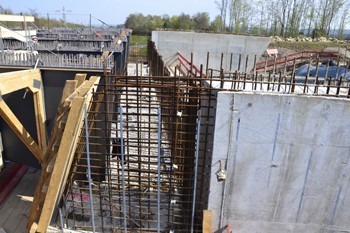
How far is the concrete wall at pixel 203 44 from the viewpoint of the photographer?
829 inches

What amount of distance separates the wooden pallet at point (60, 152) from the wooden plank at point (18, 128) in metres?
2.01

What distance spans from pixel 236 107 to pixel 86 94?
3.54 metres

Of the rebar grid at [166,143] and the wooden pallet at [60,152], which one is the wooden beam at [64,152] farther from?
the rebar grid at [166,143]

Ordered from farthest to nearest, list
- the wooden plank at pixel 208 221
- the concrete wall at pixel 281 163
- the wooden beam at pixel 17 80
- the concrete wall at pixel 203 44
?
the concrete wall at pixel 203 44, the wooden beam at pixel 17 80, the wooden plank at pixel 208 221, the concrete wall at pixel 281 163

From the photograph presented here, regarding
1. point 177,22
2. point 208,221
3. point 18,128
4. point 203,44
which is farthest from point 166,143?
point 177,22

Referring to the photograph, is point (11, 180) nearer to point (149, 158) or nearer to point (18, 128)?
point (18, 128)

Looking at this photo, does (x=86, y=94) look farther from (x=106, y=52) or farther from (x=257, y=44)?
(x=257, y=44)

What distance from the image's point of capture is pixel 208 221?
634cm

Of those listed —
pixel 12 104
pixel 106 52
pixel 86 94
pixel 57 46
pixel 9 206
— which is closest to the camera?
pixel 86 94

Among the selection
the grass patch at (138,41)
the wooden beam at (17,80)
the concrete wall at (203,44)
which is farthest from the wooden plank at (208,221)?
the grass patch at (138,41)

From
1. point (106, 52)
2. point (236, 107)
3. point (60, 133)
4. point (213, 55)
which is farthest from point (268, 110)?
point (213, 55)

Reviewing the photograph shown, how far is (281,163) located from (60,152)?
5014mm

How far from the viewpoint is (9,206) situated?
8695 millimetres

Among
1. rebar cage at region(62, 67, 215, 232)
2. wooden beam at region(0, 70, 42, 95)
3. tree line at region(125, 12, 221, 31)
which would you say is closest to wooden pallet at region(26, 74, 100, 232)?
rebar cage at region(62, 67, 215, 232)
